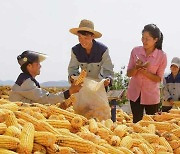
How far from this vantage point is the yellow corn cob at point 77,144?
3285mm

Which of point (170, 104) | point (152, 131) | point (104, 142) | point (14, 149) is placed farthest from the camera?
point (170, 104)

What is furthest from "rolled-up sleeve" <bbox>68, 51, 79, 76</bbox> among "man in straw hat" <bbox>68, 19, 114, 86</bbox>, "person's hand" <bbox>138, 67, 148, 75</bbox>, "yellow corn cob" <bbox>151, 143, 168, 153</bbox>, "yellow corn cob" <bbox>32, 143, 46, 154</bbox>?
"yellow corn cob" <bbox>32, 143, 46, 154</bbox>

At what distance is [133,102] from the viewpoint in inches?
273

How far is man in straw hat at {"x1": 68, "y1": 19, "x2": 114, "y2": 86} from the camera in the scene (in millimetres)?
6445

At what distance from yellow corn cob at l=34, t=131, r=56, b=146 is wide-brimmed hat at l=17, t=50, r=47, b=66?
3.03 metres

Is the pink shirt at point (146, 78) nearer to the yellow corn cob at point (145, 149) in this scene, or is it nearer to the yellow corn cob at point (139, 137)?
the yellow corn cob at point (139, 137)

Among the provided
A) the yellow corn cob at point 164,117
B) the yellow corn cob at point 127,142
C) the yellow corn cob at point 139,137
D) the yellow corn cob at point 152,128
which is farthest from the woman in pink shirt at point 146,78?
the yellow corn cob at point 127,142

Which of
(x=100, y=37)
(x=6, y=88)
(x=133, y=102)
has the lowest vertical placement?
(x=6, y=88)

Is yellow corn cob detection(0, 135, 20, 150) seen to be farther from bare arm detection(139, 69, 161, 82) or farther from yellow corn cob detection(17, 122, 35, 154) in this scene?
bare arm detection(139, 69, 161, 82)

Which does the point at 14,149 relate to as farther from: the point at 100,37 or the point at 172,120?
the point at 100,37

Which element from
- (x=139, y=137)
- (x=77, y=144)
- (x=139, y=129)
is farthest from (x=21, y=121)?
(x=139, y=129)

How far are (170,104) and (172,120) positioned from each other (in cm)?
353

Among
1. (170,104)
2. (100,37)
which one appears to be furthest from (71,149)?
(170,104)

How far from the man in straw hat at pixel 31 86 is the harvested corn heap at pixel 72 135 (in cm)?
122
